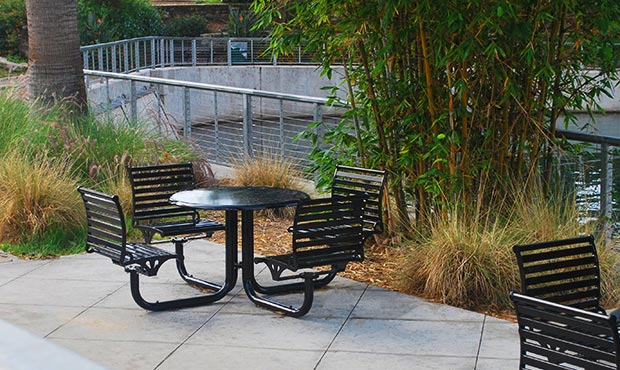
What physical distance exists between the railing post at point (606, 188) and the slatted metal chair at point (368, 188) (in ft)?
6.06

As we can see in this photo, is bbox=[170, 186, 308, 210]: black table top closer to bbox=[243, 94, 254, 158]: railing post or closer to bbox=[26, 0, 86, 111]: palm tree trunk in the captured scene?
bbox=[243, 94, 254, 158]: railing post

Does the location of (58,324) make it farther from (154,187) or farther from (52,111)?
(52,111)

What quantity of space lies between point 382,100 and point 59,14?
5836 mm

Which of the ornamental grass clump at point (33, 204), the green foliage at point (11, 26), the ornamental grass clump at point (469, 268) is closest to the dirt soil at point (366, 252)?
the ornamental grass clump at point (469, 268)

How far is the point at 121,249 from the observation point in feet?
21.5

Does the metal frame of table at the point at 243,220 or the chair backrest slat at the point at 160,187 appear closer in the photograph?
the metal frame of table at the point at 243,220

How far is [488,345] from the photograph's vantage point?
5.90m

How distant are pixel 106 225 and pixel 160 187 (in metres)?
1.29

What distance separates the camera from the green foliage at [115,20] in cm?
3073

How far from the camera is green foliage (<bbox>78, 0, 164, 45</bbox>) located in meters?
30.7

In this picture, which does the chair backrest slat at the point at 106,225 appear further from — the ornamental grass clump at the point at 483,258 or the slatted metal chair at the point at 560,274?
the slatted metal chair at the point at 560,274

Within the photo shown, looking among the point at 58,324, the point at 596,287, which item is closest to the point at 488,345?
the point at 596,287

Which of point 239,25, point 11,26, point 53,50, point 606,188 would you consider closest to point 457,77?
point 606,188

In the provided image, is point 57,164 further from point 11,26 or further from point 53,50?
point 11,26
